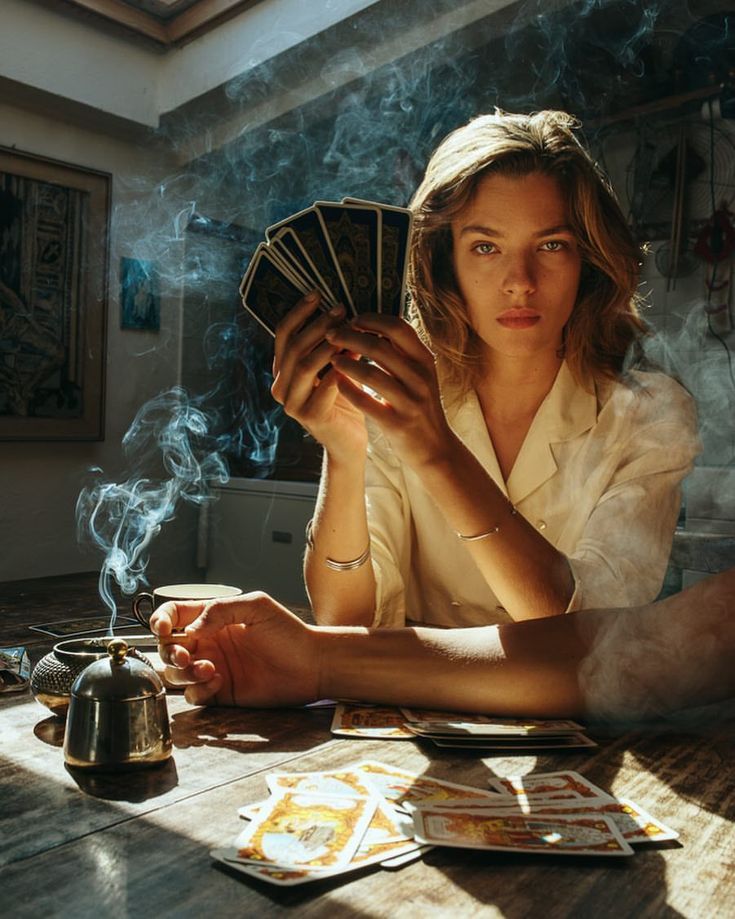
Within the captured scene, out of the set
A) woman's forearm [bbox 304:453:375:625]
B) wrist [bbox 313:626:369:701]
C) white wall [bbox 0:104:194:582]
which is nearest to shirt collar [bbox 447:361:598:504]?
woman's forearm [bbox 304:453:375:625]

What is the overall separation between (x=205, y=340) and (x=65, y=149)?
57.5 inches

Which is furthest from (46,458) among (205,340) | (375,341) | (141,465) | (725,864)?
(725,864)

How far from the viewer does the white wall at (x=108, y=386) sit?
4.67 metres

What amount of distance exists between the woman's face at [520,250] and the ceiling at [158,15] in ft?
8.80

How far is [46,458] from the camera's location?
482 centimetres

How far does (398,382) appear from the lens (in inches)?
58.9

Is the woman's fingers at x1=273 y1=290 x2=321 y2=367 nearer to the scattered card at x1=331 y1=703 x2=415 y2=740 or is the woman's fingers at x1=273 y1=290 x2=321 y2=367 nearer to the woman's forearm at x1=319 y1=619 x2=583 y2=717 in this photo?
the woman's forearm at x1=319 y1=619 x2=583 y2=717

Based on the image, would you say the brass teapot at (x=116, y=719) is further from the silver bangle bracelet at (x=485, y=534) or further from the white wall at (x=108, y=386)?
the white wall at (x=108, y=386)

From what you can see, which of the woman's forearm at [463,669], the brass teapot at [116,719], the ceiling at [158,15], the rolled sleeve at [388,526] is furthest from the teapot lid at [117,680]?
the ceiling at [158,15]

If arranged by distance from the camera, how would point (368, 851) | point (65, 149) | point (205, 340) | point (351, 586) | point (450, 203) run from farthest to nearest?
point (205, 340) → point (65, 149) → point (450, 203) → point (351, 586) → point (368, 851)

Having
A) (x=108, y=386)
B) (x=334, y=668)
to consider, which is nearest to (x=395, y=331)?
(x=334, y=668)

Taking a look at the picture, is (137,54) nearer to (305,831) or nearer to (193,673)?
(193,673)

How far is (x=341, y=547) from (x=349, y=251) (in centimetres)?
66

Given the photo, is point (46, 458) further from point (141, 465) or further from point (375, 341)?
point (375, 341)
